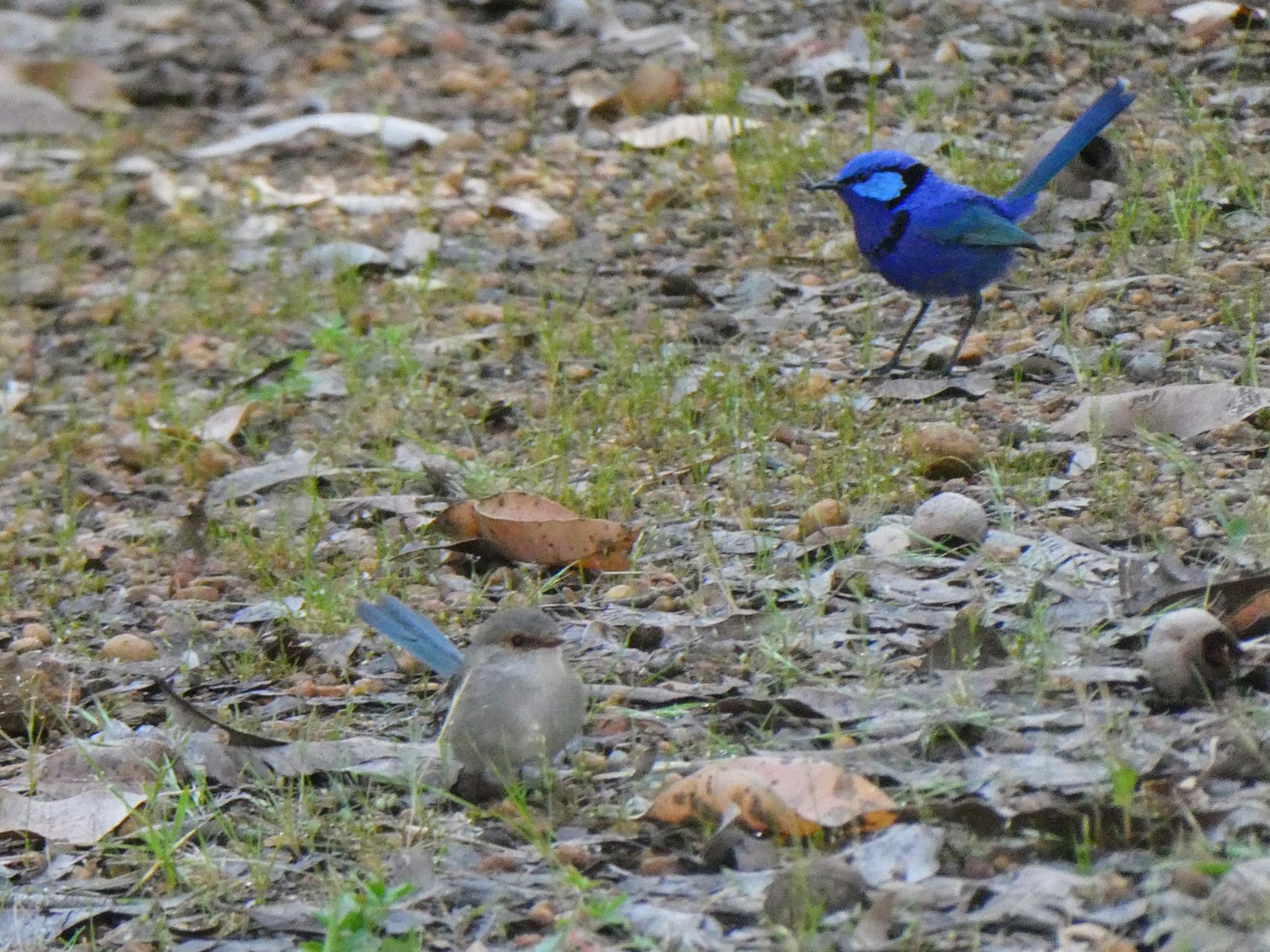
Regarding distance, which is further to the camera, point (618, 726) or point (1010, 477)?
point (1010, 477)

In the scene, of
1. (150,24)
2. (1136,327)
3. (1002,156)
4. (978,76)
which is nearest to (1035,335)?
(1136,327)

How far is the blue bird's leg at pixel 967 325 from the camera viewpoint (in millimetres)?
4379

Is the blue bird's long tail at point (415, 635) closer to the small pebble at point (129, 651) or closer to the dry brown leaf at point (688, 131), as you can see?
the small pebble at point (129, 651)

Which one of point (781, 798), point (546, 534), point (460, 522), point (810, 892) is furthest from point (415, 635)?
point (810, 892)

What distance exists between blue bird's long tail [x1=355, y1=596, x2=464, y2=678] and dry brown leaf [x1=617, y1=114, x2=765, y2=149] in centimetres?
308

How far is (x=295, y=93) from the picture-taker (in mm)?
7004

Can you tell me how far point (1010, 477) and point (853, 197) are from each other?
3.75 ft

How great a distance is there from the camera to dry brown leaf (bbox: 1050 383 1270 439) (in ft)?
12.1

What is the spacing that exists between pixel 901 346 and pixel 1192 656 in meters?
1.90

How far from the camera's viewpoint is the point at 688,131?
5.94m

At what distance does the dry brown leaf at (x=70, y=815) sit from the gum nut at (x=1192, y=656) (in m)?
1.64

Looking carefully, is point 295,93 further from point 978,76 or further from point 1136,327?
point 1136,327

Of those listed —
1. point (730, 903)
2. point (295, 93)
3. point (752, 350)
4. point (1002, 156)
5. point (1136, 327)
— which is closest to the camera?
point (730, 903)

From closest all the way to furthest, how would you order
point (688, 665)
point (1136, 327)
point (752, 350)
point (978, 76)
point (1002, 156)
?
point (688, 665)
point (1136, 327)
point (752, 350)
point (1002, 156)
point (978, 76)
